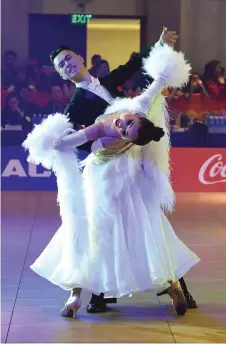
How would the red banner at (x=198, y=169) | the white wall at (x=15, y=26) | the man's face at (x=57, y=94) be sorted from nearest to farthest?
the red banner at (x=198, y=169)
the man's face at (x=57, y=94)
the white wall at (x=15, y=26)

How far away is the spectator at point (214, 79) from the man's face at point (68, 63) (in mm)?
5546

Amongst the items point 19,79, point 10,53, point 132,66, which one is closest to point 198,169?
point 19,79

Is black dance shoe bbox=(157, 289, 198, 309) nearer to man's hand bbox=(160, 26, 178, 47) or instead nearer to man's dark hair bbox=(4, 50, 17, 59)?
man's hand bbox=(160, 26, 178, 47)

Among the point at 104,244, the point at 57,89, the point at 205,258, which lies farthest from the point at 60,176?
the point at 57,89

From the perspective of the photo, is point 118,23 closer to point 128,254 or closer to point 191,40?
point 191,40

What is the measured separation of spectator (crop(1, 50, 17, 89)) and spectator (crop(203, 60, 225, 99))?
242 centimetres

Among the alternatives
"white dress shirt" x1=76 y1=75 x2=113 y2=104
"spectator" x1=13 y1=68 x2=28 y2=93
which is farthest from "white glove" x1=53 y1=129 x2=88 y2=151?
"spectator" x1=13 y1=68 x2=28 y2=93

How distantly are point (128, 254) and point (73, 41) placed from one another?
6.97 metres

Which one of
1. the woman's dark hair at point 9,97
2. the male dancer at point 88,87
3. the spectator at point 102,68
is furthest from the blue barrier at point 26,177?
the male dancer at point 88,87

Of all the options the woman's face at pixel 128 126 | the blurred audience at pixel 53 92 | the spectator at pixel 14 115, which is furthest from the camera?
the blurred audience at pixel 53 92

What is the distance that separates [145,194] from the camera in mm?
3326

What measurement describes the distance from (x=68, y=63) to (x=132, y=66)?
360 mm

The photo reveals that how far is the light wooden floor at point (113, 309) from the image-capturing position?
3131 mm

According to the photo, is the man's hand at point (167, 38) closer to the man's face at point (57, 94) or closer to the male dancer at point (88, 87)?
the male dancer at point (88, 87)
